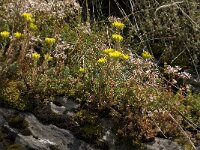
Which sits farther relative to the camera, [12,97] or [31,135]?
[12,97]

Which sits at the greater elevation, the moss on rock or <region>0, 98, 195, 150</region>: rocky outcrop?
the moss on rock

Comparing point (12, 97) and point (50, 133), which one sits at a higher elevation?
point (12, 97)

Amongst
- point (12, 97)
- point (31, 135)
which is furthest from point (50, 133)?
point (12, 97)

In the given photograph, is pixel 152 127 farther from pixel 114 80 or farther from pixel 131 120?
pixel 114 80

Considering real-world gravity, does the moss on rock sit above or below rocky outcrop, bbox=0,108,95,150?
above

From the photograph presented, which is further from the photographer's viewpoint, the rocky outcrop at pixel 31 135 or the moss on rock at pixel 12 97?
the moss on rock at pixel 12 97

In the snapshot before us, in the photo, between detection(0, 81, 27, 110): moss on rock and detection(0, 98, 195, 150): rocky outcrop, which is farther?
detection(0, 81, 27, 110): moss on rock

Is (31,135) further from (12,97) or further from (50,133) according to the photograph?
(12,97)

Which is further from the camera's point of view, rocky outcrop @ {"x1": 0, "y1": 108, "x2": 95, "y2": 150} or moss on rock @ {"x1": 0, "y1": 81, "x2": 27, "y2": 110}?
moss on rock @ {"x1": 0, "y1": 81, "x2": 27, "y2": 110}

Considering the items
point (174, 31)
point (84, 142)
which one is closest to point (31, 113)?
point (84, 142)

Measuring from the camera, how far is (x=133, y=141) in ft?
11.6

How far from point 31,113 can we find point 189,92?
61.6 inches

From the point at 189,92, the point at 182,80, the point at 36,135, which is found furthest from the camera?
the point at 182,80

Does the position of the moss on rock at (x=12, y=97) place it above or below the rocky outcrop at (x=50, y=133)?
above
